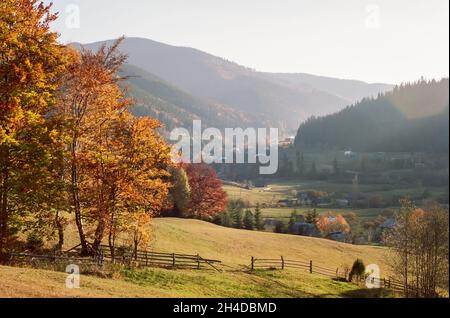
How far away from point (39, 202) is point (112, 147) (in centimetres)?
718

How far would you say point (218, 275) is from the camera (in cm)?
3850

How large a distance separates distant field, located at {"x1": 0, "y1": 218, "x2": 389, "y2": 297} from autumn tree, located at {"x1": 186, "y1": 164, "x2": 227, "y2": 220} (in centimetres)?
1514

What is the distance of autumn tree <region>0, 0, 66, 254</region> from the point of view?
26.3 m

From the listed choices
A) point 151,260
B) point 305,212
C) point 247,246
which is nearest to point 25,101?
point 151,260

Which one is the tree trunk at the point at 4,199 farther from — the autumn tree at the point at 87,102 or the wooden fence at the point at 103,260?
the autumn tree at the point at 87,102

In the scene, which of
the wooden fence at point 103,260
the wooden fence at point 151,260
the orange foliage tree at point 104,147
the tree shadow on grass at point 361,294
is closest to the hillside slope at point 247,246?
the wooden fence at point 151,260

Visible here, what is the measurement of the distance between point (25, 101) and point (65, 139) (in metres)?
3.33

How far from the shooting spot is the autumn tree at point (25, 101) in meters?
26.3

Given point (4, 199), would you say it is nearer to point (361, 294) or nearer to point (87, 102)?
point (87, 102)

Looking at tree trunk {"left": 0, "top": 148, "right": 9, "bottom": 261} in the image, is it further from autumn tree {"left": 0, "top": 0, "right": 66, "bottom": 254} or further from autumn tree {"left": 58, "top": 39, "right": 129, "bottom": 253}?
autumn tree {"left": 58, "top": 39, "right": 129, "bottom": 253}

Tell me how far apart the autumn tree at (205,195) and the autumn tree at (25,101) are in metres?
65.6

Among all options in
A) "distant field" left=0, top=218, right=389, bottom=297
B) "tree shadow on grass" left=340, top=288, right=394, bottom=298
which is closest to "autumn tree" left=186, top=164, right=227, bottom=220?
"distant field" left=0, top=218, right=389, bottom=297

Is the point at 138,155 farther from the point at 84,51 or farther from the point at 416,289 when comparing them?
the point at 416,289
